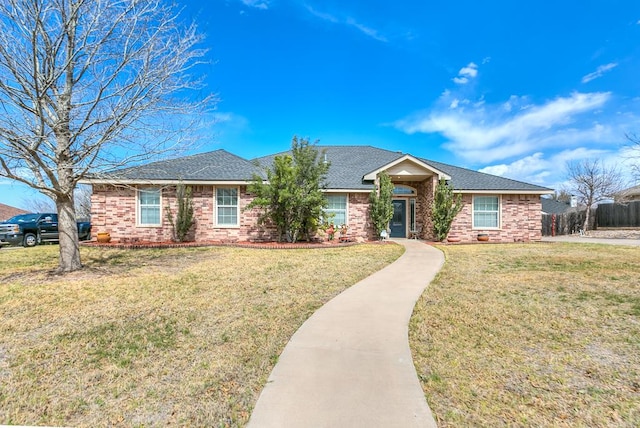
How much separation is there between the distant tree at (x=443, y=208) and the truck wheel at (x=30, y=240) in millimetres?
20398

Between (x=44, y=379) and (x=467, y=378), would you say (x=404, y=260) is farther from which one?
(x=44, y=379)

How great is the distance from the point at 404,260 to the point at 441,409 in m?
7.51

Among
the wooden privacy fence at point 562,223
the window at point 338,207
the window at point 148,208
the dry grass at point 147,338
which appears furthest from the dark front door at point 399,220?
the window at point 148,208

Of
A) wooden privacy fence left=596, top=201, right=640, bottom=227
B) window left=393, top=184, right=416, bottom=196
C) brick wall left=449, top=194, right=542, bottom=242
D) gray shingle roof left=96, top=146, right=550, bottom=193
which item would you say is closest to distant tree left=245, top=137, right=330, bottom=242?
gray shingle roof left=96, top=146, right=550, bottom=193

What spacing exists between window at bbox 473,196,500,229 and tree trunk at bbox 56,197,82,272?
16796 mm

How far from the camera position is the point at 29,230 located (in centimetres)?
1489

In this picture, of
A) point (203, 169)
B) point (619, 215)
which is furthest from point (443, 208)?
point (619, 215)

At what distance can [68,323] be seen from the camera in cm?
434

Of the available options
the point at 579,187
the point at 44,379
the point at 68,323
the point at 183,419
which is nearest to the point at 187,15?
the point at 68,323

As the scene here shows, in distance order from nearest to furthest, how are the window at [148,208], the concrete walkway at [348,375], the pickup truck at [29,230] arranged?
the concrete walkway at [348,375] → the window at [148,208] → the pickup truck at [29,230]

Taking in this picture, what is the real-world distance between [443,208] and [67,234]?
14329 millimetres

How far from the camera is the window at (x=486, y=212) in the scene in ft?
51.3

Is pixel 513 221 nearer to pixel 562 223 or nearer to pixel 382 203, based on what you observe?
pixel 382 203

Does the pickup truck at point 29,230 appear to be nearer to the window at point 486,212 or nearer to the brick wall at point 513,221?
the brick wall at point 513,221
